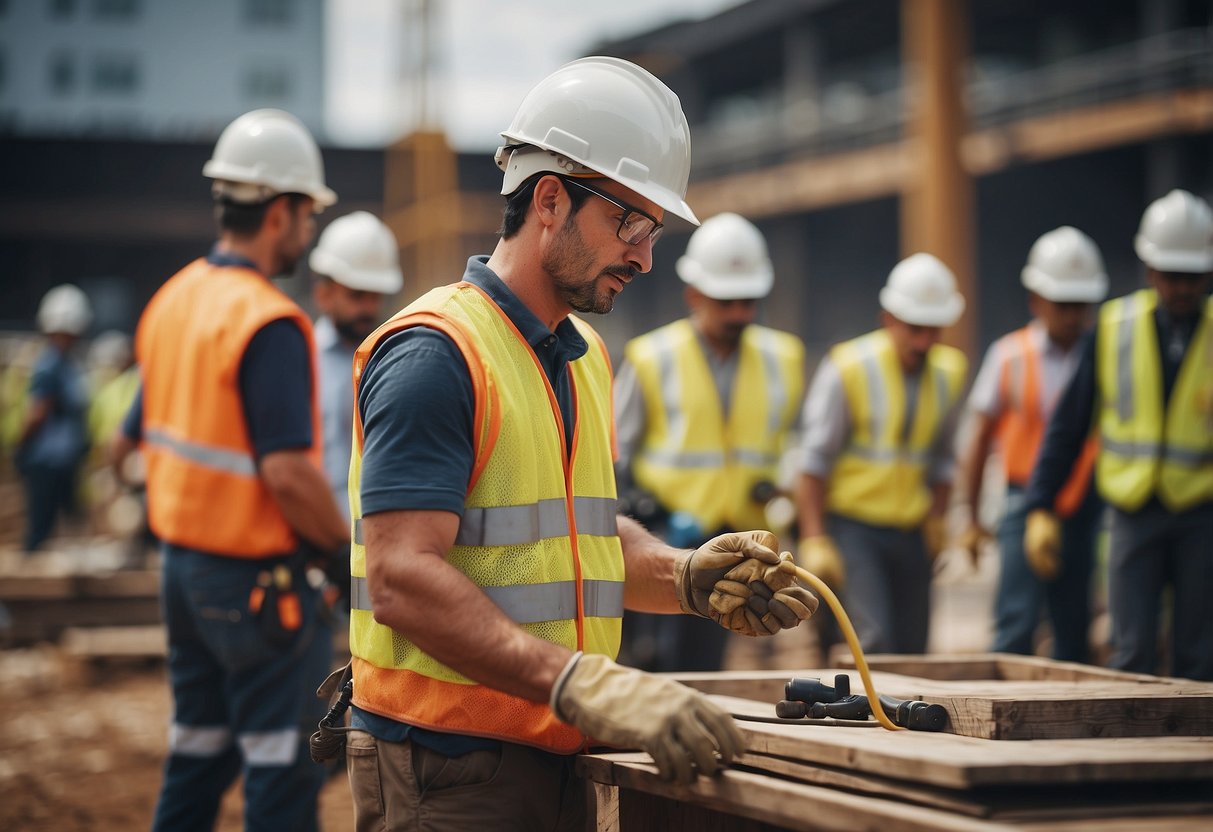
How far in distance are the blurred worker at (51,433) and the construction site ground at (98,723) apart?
228 cm

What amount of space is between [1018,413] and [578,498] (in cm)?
496

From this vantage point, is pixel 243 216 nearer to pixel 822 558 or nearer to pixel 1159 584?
pixel 822 558

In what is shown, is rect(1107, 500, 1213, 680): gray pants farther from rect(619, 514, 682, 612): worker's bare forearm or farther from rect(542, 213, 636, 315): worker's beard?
rect(542, 213, 636, 315): worker's beard

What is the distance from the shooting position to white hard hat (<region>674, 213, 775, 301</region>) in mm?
6469

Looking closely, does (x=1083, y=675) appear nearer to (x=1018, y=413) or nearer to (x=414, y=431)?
(x=414, y=431)

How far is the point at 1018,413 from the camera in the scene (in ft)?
23.6

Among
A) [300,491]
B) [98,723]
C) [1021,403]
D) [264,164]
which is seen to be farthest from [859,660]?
[98,723]

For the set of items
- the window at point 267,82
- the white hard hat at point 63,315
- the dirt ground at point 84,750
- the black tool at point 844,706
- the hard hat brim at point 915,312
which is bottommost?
the dirt ground at point 84,750

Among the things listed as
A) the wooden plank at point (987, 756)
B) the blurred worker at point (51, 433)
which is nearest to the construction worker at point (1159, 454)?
the wooden plank at point (987, 756)

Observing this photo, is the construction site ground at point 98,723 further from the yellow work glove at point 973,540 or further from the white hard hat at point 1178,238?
the white hard hat at point 1178,238

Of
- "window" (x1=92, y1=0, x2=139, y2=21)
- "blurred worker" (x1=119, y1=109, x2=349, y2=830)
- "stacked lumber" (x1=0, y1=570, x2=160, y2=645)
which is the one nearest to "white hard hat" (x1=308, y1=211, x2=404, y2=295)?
"blurred worker" (x1=119, y1=109, x2=349, y2=830)

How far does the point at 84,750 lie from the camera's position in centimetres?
729

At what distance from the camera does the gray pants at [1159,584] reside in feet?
17.0

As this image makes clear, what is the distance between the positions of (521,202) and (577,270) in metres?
0.18
